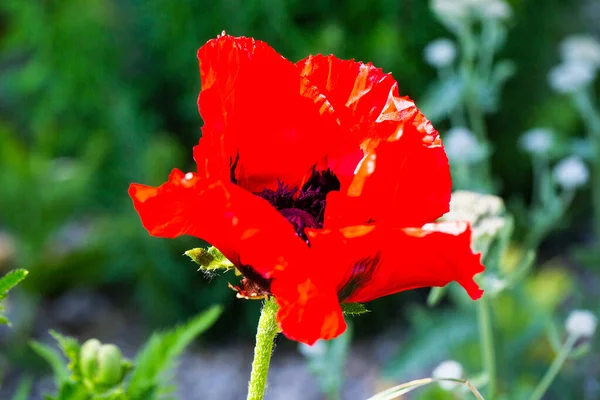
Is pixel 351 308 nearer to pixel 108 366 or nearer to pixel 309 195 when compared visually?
pixel 309 195

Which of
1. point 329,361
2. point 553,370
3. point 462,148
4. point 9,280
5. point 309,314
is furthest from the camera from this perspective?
point 462,148

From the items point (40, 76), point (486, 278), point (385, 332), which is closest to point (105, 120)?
point (40, 76)

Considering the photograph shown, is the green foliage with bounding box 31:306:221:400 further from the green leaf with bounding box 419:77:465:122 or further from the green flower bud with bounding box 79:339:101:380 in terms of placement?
the green leaf with bounding box 419:77:465:122

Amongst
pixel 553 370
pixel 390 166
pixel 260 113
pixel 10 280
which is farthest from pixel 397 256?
pixel 553 370

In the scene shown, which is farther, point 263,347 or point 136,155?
point 136,155

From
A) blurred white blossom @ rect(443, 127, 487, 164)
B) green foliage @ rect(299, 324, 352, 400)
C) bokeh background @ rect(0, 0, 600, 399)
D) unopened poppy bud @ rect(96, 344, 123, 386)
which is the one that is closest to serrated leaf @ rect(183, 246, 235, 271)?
unopened poppy bud @ rect(96, 344, 123, 386)

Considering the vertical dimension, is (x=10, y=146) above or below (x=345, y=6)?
below

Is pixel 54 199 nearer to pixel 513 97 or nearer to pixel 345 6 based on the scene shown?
pixel 345 6
